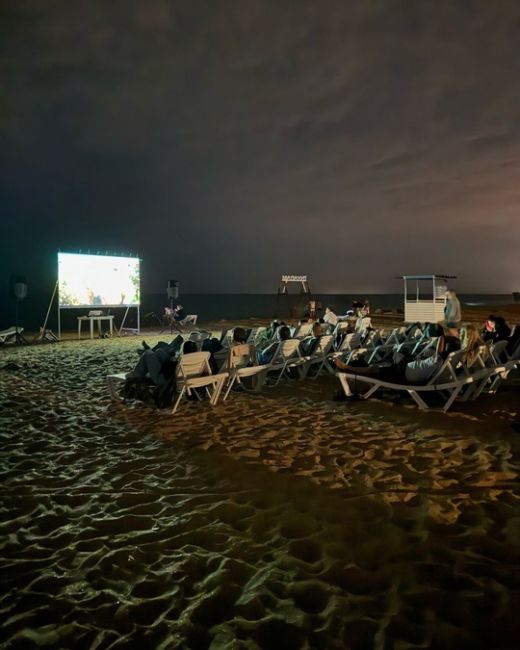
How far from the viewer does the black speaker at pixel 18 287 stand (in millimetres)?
15656

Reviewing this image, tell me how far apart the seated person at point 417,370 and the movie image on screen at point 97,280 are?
1262 cm

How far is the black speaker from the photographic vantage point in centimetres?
1566

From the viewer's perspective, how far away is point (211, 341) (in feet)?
23.8

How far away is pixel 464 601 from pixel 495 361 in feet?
16.6

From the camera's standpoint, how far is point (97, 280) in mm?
16891

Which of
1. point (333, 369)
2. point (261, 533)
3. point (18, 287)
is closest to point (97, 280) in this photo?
point (18, 287)

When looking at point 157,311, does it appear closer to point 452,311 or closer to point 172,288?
point 172,288

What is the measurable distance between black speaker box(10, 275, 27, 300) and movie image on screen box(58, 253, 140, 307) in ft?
4.21

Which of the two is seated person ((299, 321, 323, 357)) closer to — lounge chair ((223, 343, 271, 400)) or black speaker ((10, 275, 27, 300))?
lounge chair ((223, 343, 271, 400))

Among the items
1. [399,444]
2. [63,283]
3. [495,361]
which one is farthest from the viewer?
[63,283]

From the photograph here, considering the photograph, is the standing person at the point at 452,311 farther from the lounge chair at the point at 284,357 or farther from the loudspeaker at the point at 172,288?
the loudspeaker at the point at 172,288

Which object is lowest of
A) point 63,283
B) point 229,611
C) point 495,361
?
point 229,611

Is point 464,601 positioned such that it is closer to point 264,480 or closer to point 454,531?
point 454,531

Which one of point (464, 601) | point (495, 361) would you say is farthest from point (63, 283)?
point (464, 601)
